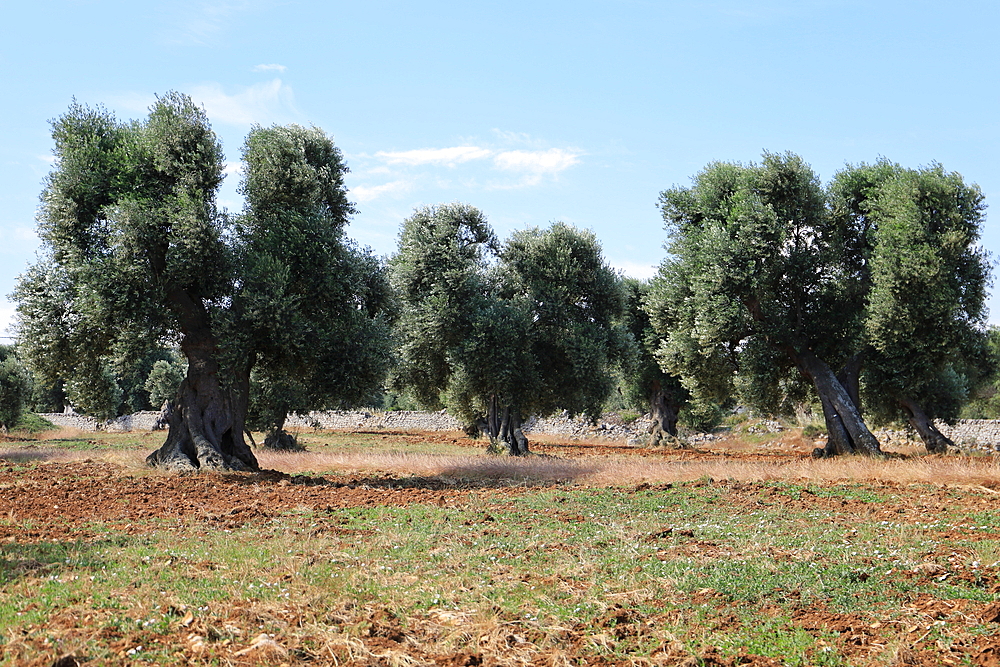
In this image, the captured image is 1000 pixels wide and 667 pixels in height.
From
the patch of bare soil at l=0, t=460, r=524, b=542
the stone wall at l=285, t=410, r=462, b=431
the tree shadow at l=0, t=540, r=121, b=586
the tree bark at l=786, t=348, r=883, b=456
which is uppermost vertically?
the tree bark at l=786, t=348, r=883, b=456

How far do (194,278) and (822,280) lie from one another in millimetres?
22899

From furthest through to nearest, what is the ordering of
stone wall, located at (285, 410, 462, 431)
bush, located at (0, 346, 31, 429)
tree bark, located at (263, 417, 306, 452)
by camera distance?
stone wall, located at (285, 410, 462, 431), bush, located at (0, 346, 31, 429), tree bark, located at (263, 417, 306, 452)

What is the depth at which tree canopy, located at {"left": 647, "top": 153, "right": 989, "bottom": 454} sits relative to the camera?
25891 millimetres

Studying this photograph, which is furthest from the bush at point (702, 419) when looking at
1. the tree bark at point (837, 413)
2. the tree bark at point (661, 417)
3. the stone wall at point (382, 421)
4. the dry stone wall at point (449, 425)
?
the tree bark at point (837, 413)

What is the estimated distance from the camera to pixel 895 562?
937cm

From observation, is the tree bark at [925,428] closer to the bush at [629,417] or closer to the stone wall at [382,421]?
the bush at [629,417]

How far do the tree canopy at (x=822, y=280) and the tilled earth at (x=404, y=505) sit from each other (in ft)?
32.6

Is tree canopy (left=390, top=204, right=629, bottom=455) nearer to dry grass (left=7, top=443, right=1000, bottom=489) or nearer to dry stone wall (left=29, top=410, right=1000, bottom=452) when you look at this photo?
dry grass (left=7, top=443, right=1000, bottom=489)

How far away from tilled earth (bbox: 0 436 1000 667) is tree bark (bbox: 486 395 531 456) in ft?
42.3

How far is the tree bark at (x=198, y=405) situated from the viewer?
2266 centimetres

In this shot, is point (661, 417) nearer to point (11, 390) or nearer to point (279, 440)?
point (279, 440)

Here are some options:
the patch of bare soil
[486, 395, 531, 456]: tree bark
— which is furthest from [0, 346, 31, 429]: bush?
[486, 395, 531, 456]: tree bark

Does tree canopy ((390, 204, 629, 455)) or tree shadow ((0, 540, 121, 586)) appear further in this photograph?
tree canopy ((390, 204, 629, 455))

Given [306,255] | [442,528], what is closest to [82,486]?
[306,255]
